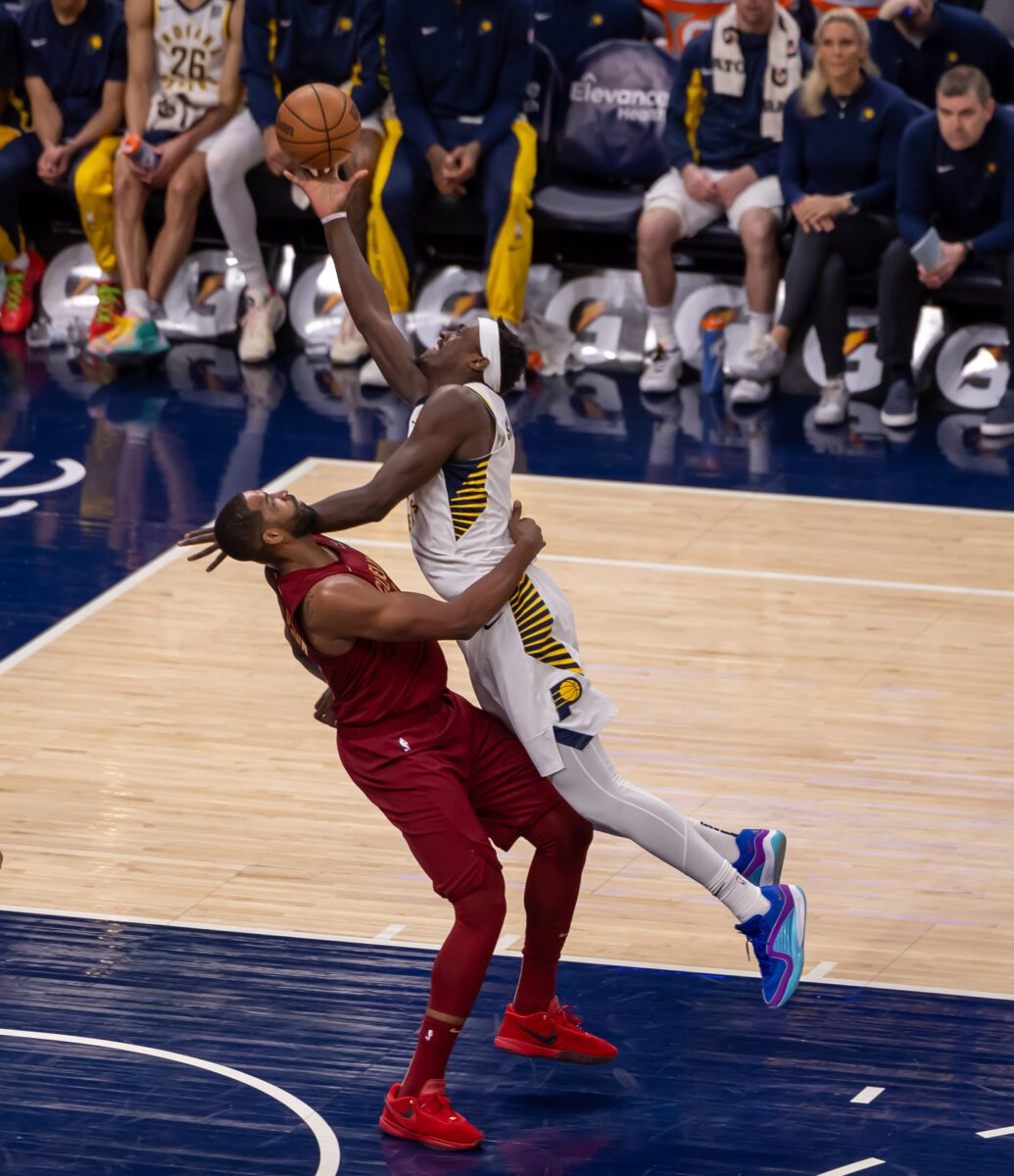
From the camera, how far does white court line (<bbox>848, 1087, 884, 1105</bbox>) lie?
5.70 meters

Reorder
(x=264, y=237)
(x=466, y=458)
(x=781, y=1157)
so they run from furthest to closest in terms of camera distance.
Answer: (x=264, y=237) → (x=466, y=458) → (x=781, y=1157)

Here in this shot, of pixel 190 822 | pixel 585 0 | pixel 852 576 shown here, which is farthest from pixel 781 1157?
pixel 585 0

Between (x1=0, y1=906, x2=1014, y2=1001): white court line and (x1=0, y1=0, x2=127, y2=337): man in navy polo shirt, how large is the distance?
23.9 feet

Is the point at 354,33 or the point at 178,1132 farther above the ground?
the point at 354,33

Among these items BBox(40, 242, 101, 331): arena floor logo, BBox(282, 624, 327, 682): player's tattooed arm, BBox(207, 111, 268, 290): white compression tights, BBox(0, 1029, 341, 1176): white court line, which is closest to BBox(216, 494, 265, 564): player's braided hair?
BBox(282, 624, 327, 682): player's tattooed arm

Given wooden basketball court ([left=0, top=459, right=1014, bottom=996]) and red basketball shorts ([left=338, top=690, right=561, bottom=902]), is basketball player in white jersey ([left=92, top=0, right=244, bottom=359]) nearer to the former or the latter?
wooden basketball court ([left=0, top=459, right=1014, bottom=996])

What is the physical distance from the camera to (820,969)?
647 centimetres

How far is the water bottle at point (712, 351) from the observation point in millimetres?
12727

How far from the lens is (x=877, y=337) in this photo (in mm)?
12266

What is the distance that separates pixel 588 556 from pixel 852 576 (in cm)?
119

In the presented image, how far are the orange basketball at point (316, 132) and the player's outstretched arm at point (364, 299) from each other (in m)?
0.06

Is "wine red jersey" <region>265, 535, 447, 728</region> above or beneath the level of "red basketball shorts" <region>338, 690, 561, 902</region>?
above

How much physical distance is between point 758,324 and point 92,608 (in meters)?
4.66

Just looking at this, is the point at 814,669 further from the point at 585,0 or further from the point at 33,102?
the point at 33,102
